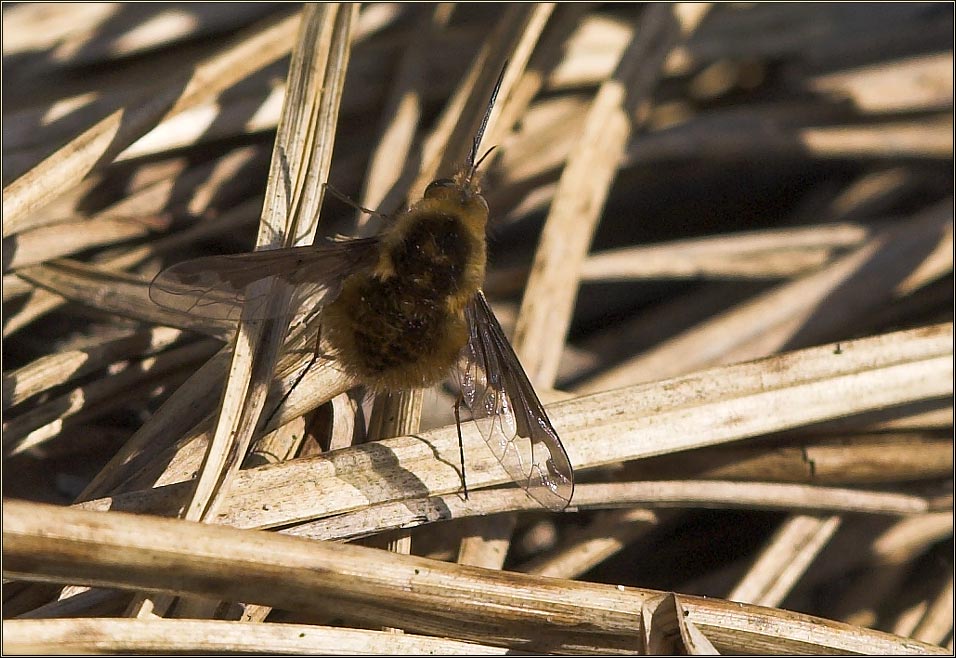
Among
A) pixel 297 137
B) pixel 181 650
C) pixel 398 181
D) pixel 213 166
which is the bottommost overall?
pixel 181 650

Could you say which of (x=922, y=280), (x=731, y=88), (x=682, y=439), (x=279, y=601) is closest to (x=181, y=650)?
(x=279, y=601)

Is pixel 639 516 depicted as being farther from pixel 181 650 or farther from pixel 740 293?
pixel 181 650

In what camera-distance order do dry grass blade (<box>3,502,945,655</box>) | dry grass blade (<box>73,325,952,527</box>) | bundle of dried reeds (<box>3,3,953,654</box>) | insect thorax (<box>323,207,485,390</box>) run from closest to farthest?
dry grass blade (<box>3,502,945,655</box>) < bundle of dried reeds (<box>3,3,953,654</box>) < dry grass blade (<box>73,325,952,527</box>) < insect thorax (<box>323,207,485,390</box>)

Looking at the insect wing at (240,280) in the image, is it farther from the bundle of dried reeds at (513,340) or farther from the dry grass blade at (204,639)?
the dry grass blade at (204,639)

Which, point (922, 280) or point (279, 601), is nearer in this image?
point (279, 601)

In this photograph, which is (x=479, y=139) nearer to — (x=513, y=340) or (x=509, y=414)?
(x=513, y=340)

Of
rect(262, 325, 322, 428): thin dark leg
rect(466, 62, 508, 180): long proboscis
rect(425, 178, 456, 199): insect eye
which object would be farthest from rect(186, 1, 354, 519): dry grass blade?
rect(466, 62, 508, 180): long proboscis

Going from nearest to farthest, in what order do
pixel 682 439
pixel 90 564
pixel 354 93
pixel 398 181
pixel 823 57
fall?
pixel 90 564 → pixel 682 439 → pixel 398 181 → pixel 354 93 → pixel 823 57

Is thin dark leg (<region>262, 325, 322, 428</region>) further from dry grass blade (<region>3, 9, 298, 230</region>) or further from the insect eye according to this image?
dry grass blade (<region>3, 9, 298, 230</region>)
